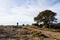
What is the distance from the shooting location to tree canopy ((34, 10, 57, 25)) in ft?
170

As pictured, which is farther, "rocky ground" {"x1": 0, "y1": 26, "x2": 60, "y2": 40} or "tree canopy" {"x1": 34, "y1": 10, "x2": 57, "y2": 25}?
"tree canopy" {"x1": 34, "y1": 10, "x2": 57, "y2": 25}

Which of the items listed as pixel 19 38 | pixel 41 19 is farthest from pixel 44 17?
pixel 19 38

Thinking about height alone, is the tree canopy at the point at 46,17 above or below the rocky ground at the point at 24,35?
above

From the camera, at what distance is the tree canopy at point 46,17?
Result: 170 feet

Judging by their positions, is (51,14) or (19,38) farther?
(51,14)

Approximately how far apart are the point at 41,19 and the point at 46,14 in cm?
211

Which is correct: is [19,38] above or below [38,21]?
below

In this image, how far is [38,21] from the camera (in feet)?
174

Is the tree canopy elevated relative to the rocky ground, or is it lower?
elevated

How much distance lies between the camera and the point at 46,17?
52.5m

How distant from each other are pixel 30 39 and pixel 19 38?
56.5 inches

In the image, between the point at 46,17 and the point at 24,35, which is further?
the point at 46,17

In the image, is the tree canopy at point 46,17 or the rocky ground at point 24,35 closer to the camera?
the rocky ground at point 24,35

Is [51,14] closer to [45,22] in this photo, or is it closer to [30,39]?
[45,22]
